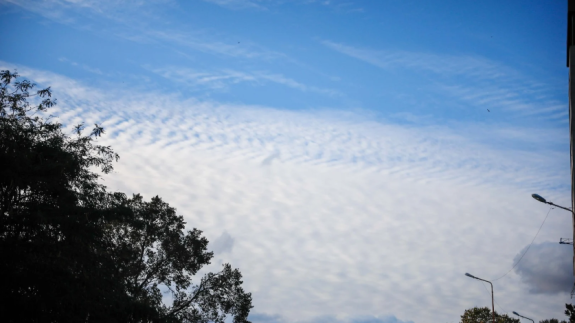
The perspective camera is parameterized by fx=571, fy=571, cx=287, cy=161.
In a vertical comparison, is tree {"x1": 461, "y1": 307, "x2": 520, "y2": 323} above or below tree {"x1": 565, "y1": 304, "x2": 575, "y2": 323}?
above

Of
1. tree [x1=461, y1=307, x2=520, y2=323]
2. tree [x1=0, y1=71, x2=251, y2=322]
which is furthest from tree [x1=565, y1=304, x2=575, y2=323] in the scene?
tree [x1=461, y1=307, x2=520, y2=323]

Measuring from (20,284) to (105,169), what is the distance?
745 cm

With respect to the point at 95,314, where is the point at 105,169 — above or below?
above

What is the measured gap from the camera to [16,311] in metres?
22.8

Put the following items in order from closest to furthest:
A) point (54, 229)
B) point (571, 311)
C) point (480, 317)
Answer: point (54, 229), point (571, 311), point (480, 317)

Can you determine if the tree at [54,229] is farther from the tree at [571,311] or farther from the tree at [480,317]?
the tree at [480,317]

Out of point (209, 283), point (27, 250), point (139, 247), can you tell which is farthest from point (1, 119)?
point (209, 283)

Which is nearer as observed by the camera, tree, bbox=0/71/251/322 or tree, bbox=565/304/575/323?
tree, bbox=0/71/251/322

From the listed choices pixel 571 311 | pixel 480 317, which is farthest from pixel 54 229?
pixel 480 317

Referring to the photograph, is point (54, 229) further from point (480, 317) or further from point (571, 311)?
point (480, 317)

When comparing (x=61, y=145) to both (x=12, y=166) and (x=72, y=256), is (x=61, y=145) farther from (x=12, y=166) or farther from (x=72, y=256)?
(x=72, y=256)

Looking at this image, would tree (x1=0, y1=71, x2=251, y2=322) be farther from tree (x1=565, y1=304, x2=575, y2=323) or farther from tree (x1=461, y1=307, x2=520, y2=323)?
tree (x1=461, y1=307, x2=520, y2=323)

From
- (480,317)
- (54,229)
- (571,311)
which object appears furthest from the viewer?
(480,317)

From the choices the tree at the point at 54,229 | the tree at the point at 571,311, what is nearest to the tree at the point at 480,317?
the tree at the point at 571,311
